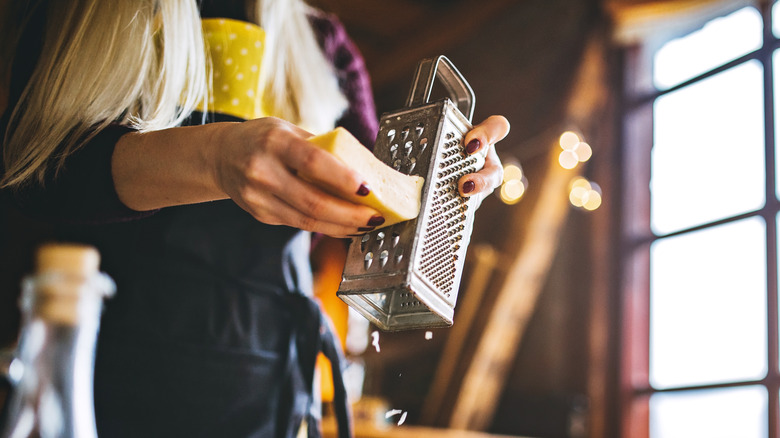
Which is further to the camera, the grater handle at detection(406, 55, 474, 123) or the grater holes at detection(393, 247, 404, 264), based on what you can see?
the grater handle at detection(406, 55, 474, 123)

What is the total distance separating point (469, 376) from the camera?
3.59m

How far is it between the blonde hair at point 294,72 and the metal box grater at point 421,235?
0.35 meters

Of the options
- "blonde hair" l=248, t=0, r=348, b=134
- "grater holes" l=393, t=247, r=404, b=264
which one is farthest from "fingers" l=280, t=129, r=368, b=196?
"blonde hair" l=248, t=0, r=348, b=134

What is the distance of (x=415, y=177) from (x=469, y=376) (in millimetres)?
3012

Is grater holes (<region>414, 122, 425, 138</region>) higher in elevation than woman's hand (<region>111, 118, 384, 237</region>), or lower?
higher

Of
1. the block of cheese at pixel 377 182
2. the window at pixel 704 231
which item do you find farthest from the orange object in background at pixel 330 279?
the block of cheese at pixel 377 182

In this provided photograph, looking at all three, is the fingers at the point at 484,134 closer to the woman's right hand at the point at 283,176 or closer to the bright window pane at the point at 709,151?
the woman's right hand at the point at 283,176

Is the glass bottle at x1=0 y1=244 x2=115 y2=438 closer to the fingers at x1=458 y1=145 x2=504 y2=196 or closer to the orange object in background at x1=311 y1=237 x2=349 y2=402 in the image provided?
the fingers at x1=458 y1=145 x2=504 y2=196

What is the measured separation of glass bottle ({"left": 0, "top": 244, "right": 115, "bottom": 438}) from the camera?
2.60ft

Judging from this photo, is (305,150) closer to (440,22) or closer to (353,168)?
(353,168)

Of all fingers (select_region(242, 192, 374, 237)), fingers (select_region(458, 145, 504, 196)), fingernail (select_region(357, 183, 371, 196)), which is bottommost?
fingers (select_region(242, 192, 374, 237))

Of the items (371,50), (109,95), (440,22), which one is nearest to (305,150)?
(109,95)

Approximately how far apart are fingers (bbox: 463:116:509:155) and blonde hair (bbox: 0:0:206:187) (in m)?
0.38

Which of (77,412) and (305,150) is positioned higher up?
(305,150)
